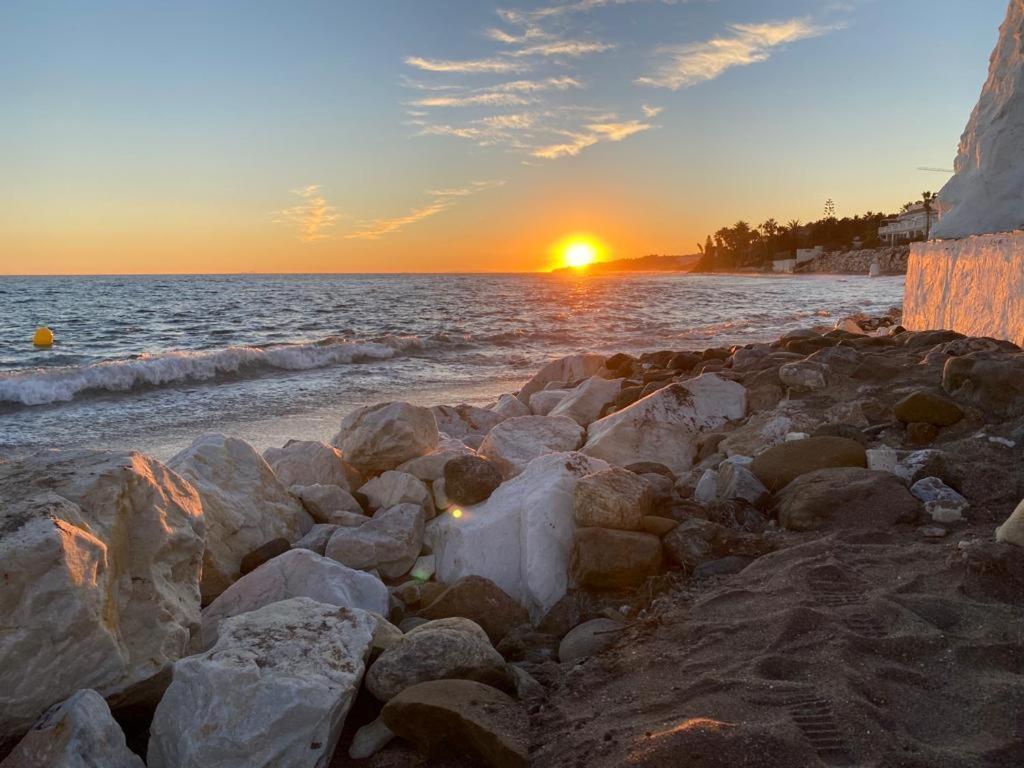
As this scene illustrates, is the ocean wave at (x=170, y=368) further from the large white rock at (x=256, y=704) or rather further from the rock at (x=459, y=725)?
the rock at (x=459, y=725)

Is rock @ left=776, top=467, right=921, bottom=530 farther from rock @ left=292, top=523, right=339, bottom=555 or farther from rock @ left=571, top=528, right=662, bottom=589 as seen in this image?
rock @ left=292, top=523, right=339, bottom=555

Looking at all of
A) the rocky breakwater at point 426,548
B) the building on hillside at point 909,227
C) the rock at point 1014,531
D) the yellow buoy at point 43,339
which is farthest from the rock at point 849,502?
the building on hillside at point 909,227

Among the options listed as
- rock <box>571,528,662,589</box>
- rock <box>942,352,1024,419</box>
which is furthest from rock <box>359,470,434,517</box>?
rock <box>942,352,1024,419</box>

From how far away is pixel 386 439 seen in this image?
17.6ft

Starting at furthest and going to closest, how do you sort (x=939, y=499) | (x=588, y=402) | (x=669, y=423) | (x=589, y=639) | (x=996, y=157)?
(x=996, y=157)
(x=588, y=402)
(x=669, y=423)
(x=939, y=499)
(x=589, y=639)

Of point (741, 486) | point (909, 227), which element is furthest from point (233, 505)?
point (909, 227)

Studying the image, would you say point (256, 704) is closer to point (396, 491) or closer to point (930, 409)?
point (396, 491)

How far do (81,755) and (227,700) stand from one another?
0.41 meters

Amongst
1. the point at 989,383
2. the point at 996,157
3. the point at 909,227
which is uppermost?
the point at 909,227

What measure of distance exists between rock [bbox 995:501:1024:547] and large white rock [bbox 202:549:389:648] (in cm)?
278

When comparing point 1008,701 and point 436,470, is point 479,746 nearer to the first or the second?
point 1008,701

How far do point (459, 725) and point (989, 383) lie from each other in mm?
4547

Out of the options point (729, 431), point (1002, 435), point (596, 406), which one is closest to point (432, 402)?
point (596, 406)

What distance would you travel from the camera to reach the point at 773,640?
Answer: 267cm
